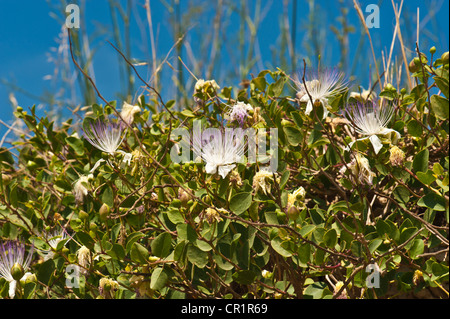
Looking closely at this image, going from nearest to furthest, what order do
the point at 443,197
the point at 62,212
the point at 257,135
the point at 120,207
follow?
the point at 443,197 < the point at 257,135 < the point at 120,207 < the point at 62,212

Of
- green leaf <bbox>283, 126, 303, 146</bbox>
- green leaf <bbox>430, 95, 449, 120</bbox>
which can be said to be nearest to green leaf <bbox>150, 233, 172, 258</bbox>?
green leaf <bbox>283, 126, 303, 146</bbox>

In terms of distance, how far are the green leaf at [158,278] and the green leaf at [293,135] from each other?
0.38 meters

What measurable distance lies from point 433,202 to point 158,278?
528mm

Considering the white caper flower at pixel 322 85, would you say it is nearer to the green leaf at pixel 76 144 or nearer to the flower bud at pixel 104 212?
the flower bud at pixel 104 212

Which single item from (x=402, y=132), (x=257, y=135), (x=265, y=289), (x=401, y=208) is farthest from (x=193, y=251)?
(x=402, y=132)

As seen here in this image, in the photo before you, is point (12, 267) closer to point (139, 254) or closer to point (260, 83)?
point (139, 254)

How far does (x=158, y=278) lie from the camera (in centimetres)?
104

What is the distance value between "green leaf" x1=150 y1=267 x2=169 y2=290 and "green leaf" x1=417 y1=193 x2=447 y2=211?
492mm

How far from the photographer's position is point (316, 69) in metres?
1.14

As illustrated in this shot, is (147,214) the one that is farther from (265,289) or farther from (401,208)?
(401,208)

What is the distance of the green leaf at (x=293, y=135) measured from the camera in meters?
1.17

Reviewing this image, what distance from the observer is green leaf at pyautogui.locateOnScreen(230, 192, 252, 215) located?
1029 millimetres

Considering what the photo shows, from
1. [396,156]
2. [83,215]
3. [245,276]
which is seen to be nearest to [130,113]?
[83,215]
